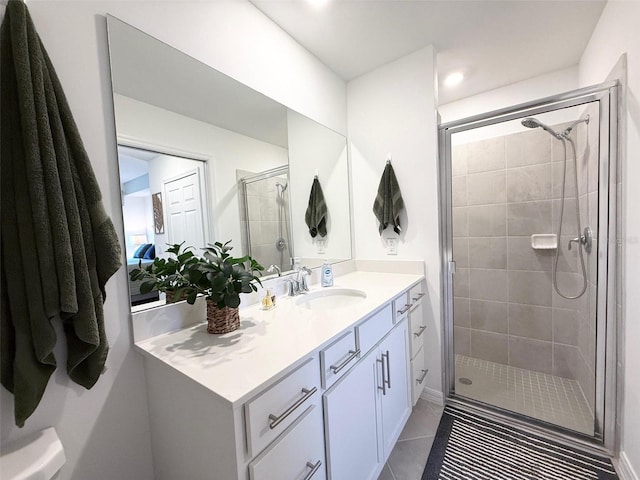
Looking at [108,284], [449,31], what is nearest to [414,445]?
[108,284]

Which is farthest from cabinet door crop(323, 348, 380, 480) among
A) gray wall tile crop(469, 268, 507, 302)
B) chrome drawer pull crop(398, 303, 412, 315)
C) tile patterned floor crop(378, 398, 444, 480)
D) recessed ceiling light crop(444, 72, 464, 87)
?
recessed ceiling light crop(444, 72, 464, 87)

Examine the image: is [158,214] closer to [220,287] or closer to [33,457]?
[220,287]

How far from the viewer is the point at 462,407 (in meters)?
1.75

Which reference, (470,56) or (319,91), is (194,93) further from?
(470,56)

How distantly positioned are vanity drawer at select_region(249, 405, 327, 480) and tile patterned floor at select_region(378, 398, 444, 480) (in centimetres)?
65

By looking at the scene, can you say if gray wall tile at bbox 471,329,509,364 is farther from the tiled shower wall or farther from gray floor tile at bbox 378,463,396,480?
gray floor tile at bbox 378,463,396,480

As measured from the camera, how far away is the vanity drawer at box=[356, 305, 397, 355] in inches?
44.0

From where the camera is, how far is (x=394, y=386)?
1.37 metres

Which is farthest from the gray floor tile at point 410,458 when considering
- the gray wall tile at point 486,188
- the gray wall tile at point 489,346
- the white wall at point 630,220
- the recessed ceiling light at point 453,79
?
the recessed ceiling light at point 453,79

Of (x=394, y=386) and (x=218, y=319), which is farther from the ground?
(x=218, y=319)

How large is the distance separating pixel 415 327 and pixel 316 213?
39.0 inches

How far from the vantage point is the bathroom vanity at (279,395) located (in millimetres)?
686

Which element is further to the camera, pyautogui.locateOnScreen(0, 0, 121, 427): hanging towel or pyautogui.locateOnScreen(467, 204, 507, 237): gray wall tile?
pyautogui.locateOnScreen(467, 204, 507, 237): gray wall tile

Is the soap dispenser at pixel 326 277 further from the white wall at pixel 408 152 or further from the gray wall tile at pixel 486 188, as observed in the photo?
the gray wall tile at pixel 486 188
